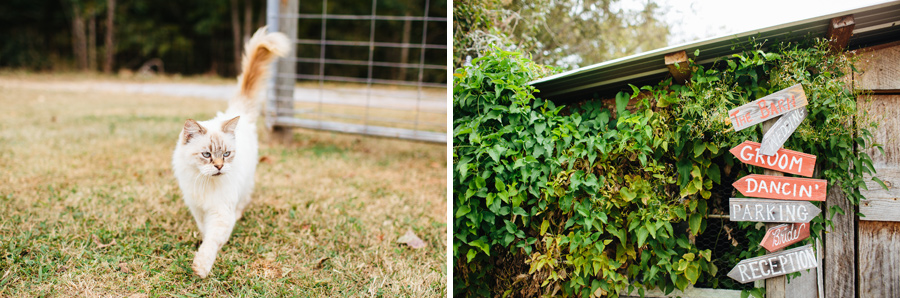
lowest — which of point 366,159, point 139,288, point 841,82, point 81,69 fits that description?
point 139,288

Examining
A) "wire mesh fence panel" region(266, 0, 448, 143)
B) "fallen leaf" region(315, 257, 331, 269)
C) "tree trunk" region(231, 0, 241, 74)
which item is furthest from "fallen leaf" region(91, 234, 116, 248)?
"tree trunk" region(231, 0, 241, 74)

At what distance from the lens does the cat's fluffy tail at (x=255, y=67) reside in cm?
317

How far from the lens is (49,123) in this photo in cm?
641

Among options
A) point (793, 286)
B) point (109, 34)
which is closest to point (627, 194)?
point (793, 286)

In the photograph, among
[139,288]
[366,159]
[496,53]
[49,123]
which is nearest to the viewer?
[139,288]

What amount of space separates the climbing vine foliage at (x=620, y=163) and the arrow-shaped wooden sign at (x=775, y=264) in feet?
0.35

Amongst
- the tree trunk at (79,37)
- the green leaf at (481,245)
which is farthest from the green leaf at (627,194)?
the tree trunk at (79,37)

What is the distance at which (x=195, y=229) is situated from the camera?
118 inches

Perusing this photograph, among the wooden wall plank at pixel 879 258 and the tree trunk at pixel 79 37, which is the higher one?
the tree trunk at pixel 79 37

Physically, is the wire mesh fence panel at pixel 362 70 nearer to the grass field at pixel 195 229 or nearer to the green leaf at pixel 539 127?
the grass field at pixel 195 229

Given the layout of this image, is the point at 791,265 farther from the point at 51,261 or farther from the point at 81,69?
the point at 81,69

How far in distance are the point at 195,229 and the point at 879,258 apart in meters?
3.72

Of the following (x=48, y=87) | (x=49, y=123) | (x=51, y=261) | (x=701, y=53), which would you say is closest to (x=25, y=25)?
(x=48, y=87)

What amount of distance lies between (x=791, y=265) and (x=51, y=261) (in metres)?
3.57
